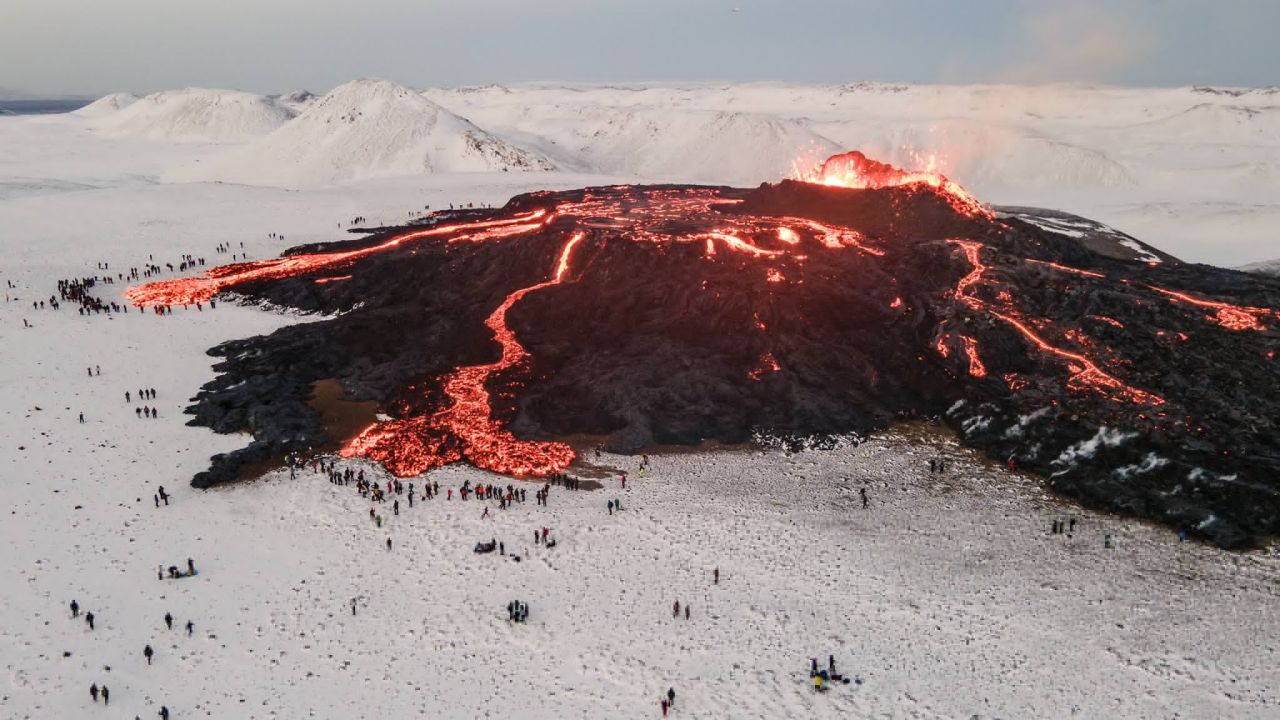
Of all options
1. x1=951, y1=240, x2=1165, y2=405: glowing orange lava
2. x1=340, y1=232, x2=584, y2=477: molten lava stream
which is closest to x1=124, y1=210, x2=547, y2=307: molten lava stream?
x1=340, y1=232, x2=584, y2=477: molten lava stream

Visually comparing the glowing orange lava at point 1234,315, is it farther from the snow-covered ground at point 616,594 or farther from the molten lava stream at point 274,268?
the molten lava stream at point 274,268

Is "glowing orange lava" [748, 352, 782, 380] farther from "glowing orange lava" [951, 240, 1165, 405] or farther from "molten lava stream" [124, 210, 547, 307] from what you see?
"molten lava stream" [124, 210, 547, 307]

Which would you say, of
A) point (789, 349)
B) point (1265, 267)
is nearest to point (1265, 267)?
point (1265, 267)

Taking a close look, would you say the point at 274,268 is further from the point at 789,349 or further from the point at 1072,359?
the point at 1072,359

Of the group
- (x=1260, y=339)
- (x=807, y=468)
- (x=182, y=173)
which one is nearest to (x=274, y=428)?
(x=807, y=468)

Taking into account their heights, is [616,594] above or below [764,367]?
below

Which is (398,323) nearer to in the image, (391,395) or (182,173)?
(391,395)

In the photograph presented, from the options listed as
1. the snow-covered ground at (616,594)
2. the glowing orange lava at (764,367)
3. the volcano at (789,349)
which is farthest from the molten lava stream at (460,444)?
the glowing orange lava at (764,367)
